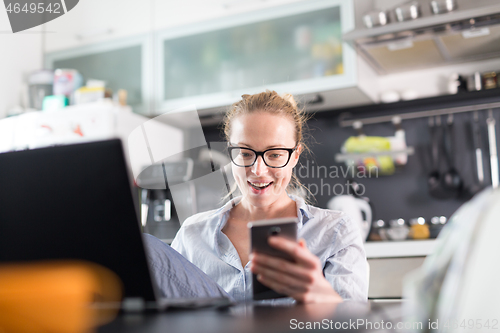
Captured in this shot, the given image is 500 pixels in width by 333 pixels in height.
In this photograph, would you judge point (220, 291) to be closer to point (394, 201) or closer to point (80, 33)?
point (394, 201)

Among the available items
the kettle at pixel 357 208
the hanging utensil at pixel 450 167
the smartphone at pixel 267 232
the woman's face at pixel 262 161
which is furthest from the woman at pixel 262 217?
the hanging utensil at pixel 450 167

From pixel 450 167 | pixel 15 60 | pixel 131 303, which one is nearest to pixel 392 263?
pixel 450 167

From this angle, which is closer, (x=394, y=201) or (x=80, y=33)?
(x=394, y=201)

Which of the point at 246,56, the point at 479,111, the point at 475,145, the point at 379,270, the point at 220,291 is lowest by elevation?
the point at 379,270

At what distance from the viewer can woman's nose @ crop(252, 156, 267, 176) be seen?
49.9 inches

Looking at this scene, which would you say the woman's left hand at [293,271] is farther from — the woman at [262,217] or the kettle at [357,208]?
the kettle at [357,208]

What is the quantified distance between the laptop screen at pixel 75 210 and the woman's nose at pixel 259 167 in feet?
2.51

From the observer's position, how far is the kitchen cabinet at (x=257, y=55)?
7.36 feet

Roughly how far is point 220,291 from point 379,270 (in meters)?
1.32

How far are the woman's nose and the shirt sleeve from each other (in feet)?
0.86

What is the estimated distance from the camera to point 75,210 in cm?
52

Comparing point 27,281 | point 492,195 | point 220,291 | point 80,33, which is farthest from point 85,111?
point 492,195

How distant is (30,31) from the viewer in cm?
294
